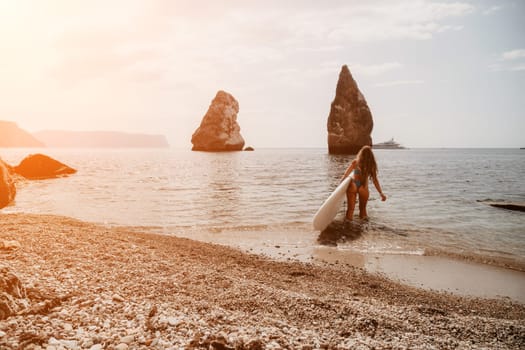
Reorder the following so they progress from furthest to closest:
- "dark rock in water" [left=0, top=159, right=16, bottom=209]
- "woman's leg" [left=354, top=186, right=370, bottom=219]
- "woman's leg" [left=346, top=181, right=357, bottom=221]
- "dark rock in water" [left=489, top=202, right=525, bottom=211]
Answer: "dark rock in water" [left=0, top=159, right=16, bottom=209] < "dark rock in water" [left=489, top=202, right=525, bottom=211] < "woman's leg" [left=354, top=186, right=370, bottom=219] < "woman's leg" [left=346, top=181, right=357, bottom=221]

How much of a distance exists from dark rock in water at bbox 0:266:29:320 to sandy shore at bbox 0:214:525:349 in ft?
0.22

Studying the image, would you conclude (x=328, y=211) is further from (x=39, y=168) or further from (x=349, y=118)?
(x=349, y=118)

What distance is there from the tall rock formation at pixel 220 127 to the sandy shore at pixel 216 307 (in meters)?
117

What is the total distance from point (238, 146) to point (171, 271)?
127 m

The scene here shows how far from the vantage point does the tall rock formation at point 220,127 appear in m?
121

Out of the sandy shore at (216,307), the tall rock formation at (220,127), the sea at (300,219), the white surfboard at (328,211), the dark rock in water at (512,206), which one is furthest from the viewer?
the tall rock formation at (220,127)

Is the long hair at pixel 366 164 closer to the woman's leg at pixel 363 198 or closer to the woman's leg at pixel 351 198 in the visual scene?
the woman's leg at pixel 363 198

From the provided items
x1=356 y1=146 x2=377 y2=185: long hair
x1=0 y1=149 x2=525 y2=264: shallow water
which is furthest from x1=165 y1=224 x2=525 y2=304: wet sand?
x1=356 y1=146 x2=377 y2=185: long hair

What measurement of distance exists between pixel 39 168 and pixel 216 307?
3137cm

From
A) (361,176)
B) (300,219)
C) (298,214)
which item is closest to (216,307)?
(300,219)

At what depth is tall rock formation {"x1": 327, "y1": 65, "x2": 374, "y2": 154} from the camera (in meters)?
88.8

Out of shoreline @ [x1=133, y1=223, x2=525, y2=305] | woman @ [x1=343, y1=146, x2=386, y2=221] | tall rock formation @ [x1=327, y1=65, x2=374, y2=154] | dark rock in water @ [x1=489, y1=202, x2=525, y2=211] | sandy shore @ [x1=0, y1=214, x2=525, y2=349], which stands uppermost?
tall rock formation @ [x1=327, y1=65, x2=374, y2=154]

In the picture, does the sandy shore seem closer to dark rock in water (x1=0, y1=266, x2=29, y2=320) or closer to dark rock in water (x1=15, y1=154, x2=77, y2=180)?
dark rock in water (x1=0, y1=266, x2=29, y2=320)

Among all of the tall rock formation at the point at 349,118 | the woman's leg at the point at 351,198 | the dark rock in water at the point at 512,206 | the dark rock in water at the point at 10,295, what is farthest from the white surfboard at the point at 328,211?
the tall rock formation at the point at 349,118
